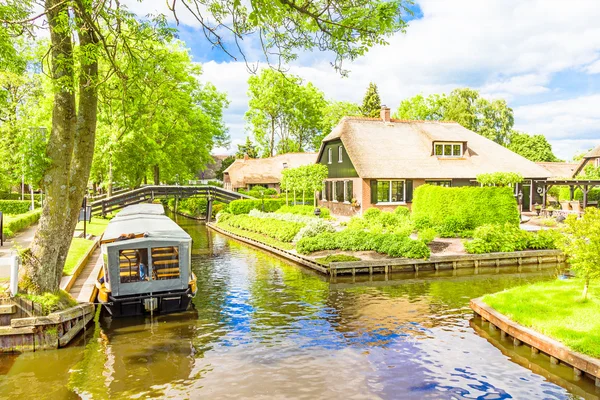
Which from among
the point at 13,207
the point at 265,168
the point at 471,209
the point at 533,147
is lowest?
the point at 471,209

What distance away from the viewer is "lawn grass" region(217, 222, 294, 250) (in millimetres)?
25469

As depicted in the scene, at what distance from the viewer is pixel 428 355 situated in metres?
11.0

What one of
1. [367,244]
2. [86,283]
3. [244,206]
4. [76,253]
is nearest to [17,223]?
[76,253]

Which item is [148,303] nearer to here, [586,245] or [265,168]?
[586,245]

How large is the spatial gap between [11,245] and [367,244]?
50.2 feet

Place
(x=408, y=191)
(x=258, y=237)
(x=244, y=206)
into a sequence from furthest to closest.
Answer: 1. (x=244, y=206)
2. (x=408, y=191)
3. (x=258, y=237)

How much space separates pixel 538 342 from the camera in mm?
10516

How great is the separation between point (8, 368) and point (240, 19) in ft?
29.0

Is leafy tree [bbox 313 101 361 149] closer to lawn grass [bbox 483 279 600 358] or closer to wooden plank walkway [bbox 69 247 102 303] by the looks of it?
wooden plank walkway [bbox 69 247 102 303]

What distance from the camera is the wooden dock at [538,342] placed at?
359 inches

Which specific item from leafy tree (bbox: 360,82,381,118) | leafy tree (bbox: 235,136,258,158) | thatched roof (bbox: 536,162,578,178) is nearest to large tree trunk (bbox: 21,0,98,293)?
leafy tree (bbox: 360,82,381,118)

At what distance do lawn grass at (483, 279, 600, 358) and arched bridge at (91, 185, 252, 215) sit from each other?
3258 cm

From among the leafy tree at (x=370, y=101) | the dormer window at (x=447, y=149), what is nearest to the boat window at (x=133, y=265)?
the dormer window at (x=447, y=149)

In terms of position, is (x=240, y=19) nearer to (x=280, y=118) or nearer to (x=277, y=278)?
(x=277, y=278)
